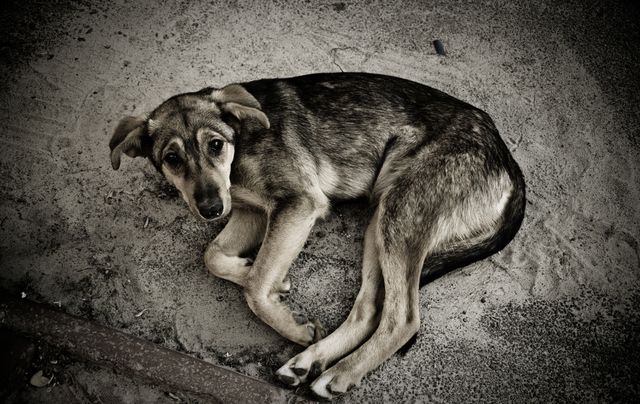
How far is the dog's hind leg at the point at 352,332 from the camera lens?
9.99 ft

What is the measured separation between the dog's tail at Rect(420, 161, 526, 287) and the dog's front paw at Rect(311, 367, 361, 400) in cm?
86

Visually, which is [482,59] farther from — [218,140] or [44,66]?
[44,66]

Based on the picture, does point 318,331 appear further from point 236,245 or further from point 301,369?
point 236,245

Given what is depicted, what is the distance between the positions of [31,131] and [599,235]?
5.36 m

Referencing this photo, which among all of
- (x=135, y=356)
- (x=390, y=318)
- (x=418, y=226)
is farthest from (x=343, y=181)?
(x=135, y=356)

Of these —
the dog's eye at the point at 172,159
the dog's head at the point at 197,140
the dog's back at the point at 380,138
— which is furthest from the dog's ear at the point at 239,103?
the dog's eye at the point at 172,159

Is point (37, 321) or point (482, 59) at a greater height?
point (482, 59)

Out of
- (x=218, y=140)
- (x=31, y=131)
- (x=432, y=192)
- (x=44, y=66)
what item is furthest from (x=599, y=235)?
(x=44, y=66)

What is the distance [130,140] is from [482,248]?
8.82 ft

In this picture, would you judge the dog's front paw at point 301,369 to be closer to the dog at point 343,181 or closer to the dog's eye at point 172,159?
the dog at point 343,181

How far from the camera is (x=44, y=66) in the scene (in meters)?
4.52

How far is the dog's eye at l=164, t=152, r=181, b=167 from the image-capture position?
9.96 ft

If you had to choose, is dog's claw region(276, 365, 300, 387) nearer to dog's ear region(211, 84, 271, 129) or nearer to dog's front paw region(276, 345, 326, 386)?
dog's front paw region(276, 345, 326, 386)

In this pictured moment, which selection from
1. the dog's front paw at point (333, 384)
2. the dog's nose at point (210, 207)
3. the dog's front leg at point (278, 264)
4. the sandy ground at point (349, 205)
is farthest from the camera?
the sandy ground at point (349, 205)
